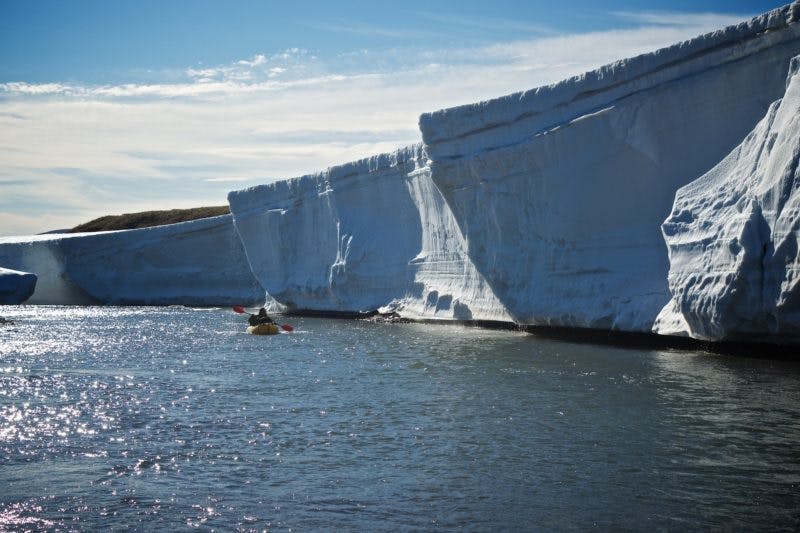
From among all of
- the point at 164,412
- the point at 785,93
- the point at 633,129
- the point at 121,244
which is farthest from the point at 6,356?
the point at 121,244

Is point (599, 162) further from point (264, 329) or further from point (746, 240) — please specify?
point (264, 329)

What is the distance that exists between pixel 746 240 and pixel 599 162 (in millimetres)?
3899

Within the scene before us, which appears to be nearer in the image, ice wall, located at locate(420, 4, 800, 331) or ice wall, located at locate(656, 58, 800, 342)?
ice wall, located at locate(656, 58, 800, 342)

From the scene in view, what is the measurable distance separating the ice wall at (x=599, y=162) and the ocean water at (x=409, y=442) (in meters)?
1.38

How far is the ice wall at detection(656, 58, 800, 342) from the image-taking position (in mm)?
9812

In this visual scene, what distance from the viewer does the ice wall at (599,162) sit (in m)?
11.9

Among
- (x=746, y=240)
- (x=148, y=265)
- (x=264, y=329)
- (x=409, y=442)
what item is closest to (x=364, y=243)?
(x=264, y=329)

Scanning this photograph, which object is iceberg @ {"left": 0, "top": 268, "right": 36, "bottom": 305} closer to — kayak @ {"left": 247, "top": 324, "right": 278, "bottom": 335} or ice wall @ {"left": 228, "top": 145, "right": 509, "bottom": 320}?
ice wall @ {"left": 228, "top": 145, "right": 509, "bottom": 320}

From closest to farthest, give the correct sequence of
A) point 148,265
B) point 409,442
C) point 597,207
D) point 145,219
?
point 409,442 → point 597,207 → point 148,265 → point 145,219

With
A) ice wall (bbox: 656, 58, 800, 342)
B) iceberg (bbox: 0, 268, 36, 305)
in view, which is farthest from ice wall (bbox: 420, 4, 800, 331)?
iceberg (bbox: 0, 268, 36, 305)

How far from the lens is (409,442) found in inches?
292

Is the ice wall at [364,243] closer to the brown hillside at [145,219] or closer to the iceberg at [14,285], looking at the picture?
the iceberg at [14,285]

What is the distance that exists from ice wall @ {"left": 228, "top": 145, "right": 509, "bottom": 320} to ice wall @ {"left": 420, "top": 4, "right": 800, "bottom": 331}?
1515 mm

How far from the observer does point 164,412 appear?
8.96 meters
